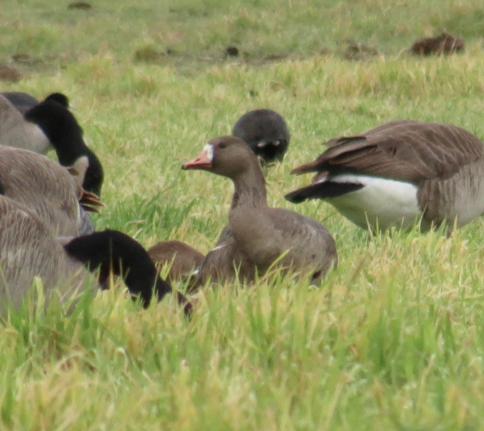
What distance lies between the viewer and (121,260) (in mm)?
3932

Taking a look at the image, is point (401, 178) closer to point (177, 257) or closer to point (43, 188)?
point (177, 257)

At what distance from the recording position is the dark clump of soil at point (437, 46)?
50.3ft

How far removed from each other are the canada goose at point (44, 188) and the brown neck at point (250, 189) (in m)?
1.07

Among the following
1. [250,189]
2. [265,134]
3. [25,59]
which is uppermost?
[250,189]

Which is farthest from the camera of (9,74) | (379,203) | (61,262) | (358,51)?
(358,51)

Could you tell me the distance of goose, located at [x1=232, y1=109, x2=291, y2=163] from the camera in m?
8.66

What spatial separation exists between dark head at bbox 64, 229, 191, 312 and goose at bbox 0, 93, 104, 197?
3539mm

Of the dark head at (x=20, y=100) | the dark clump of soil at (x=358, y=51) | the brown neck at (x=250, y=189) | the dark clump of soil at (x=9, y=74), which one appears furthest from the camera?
the dark clump of soil at (x=358, y=51)

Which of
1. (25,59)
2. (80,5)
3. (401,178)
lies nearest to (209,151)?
(401,178)

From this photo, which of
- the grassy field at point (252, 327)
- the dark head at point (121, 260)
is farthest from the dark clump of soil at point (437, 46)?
the dark head at point (121, 260)

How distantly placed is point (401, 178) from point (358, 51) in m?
11.4

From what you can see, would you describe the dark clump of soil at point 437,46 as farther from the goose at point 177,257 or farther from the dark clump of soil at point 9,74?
the goose at point 177,257

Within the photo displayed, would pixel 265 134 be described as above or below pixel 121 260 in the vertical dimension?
below

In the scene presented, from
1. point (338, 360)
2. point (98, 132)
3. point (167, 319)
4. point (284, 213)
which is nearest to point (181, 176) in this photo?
point (98, 132)
